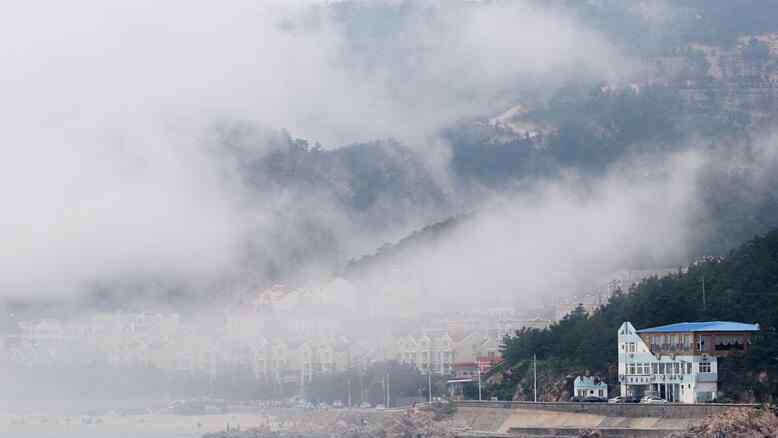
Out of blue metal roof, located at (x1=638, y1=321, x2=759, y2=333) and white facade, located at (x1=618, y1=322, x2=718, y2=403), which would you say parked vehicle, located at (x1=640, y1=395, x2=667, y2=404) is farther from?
blue metal roof, located at (x1=638, y1=321, x2=759, y2=333)

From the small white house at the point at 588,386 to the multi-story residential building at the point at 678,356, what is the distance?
3.72 ft

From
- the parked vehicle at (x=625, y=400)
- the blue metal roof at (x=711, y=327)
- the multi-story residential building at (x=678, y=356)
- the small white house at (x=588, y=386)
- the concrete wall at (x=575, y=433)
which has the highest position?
the blue metal roof at (x=711, y=327)

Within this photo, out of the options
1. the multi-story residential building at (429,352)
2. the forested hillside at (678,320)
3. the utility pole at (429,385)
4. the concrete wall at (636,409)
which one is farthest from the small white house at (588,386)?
the multi-story residential building at (429,352)

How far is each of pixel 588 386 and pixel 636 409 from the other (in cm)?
564

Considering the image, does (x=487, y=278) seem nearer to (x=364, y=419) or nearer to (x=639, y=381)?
(x=364, y=419)

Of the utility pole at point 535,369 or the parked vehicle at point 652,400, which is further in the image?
the utility pole at point 535,369

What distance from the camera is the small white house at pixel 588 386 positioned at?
70688 mm

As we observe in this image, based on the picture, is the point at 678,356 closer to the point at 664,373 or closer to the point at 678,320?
the point at 664,373

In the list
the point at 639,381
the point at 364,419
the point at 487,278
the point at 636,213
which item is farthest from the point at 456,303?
the point at 639,381

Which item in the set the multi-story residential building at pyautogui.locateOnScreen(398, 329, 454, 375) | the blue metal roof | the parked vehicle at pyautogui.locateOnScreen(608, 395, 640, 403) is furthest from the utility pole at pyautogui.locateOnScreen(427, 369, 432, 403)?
the blue metal roof

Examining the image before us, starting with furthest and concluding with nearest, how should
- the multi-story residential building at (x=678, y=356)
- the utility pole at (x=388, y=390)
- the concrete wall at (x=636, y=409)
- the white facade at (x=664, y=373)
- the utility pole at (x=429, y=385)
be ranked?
the utility pole at (x=388, y=390) → the utility pole at (x=429, y=385) → the multi-story residential building at (x=678, y=356) → the white facade at (x=664, y=373) → the concrete wall at (x=636, y=409)

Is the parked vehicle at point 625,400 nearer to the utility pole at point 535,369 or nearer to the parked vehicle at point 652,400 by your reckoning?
the parked vehicle at point 652,400

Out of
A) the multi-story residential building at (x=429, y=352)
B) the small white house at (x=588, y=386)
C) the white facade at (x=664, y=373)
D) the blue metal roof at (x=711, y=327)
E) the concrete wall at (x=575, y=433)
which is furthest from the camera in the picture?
the multi-story residential building at (x=429, y=352)

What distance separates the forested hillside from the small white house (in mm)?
525
